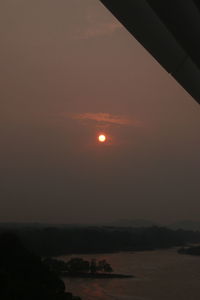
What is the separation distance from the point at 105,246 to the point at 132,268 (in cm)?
1251

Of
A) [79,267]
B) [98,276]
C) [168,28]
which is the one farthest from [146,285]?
[168,28]

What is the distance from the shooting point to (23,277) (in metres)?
8.28

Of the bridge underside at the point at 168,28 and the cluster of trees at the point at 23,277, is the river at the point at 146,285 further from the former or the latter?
the bridge underside at the point at 168,28

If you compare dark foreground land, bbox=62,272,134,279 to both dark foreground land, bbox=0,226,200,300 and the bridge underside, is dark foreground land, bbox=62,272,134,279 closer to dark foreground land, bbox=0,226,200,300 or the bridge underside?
dark foreground land, bbox=0,226,200,300

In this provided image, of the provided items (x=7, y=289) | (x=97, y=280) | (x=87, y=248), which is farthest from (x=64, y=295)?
(x=87, y=248)

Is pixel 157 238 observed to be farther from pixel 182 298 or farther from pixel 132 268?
pixel 182 298

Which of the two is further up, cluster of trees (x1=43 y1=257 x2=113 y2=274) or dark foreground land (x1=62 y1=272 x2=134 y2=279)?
cluster of trees (x1=43 y1=257 x2=113 y2=274)

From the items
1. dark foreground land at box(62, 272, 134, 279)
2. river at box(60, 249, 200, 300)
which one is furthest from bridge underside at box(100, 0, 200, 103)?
dark foreground land at box(62, 272, 134, 279)

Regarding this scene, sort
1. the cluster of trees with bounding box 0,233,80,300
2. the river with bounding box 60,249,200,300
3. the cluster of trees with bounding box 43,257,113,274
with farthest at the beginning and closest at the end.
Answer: the cluster of trees with bounding box 43,257,113,274 < the river with bounding box 60,249,200,300 < the cluster of trees with bounding box 0,233,80,300

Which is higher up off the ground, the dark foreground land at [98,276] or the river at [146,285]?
the dark foreground land at [98,276]

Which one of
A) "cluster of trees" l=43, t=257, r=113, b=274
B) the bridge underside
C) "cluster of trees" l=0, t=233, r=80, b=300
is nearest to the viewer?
the bridge underside

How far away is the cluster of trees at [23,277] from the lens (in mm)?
6546

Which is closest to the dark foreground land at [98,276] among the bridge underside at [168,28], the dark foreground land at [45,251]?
the dark foreground land at [45,251]

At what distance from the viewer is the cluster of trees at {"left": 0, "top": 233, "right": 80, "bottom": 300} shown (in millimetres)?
6546
